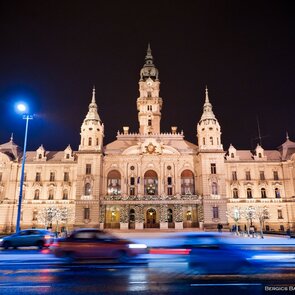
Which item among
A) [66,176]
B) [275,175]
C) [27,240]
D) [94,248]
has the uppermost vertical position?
[66,176]

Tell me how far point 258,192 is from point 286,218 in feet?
25.7

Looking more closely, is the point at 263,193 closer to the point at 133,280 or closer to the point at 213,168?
the point at 213,168

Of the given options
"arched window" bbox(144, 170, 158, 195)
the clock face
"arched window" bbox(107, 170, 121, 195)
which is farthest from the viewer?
the clock face

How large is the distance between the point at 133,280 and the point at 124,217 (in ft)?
157

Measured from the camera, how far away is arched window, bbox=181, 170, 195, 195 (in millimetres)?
61719

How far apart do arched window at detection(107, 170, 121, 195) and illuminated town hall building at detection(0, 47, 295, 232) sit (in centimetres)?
23

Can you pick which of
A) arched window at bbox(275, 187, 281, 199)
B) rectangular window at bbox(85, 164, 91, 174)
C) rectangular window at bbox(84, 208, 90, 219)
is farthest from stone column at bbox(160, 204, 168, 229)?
arched window at bbox(275, 187, 281, 199)

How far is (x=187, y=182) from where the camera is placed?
62.2 m

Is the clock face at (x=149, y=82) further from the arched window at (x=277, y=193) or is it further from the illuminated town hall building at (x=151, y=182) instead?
the arched window at (x=277, y=193)

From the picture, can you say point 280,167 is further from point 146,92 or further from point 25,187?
point 25,187

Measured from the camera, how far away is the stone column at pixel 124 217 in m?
56.6

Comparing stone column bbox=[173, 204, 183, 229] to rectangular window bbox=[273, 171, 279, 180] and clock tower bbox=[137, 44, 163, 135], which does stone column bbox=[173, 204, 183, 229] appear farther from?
clock tower bbox=[137, 44, 163, 135]

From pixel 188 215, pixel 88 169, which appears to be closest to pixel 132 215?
pixel 188 215

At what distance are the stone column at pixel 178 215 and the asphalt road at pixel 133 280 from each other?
1685 inches
